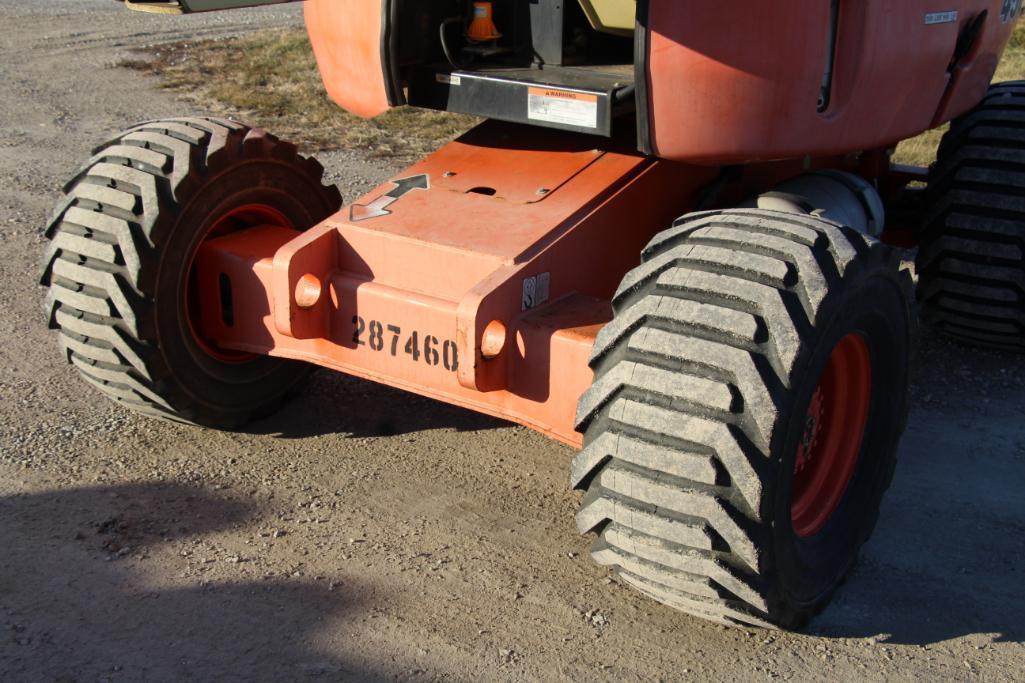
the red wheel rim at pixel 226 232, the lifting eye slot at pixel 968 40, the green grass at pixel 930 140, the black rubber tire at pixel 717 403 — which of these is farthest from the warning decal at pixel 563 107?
the green grass at pixel 930 140

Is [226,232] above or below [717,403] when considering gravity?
below

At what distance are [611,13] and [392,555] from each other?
210 centimetres

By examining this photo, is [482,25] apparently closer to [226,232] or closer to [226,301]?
[226,232]

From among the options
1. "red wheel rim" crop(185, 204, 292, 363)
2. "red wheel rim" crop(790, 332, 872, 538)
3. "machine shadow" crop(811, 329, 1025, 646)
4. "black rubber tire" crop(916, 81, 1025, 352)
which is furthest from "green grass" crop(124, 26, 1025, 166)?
"red wheel rim" crop(790, 332, 872, 538)

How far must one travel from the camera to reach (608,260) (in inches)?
172

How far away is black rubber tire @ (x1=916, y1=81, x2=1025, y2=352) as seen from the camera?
548cm

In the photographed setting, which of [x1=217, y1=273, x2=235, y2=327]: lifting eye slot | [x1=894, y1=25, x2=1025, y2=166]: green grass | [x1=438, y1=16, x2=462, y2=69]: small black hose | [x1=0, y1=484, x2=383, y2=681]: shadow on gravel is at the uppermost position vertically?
[x1=438, y1=16, x2=462, y2=69]: small black hose

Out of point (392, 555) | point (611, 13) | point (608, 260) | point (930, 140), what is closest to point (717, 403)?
point (608, 260)

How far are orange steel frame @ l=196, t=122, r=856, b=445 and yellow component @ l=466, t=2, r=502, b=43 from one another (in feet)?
1.36

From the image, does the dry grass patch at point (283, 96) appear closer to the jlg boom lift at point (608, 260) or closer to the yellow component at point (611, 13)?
the jlg boom lift at point (608, 260)

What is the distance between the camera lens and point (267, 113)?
35.7 ft

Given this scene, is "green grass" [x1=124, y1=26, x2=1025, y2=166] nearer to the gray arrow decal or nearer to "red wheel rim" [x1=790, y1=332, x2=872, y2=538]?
the gray arrow decal

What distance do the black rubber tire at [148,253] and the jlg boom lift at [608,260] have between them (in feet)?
0.04

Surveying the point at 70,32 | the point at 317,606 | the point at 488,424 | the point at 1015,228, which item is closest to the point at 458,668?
the point at 317,606
